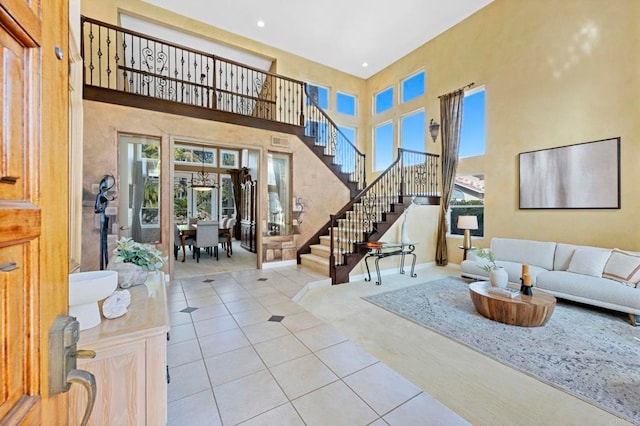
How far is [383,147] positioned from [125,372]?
828 centimetres

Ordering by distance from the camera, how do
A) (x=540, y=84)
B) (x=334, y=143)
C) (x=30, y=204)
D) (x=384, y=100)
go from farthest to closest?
(x=384, y=100)
(x=334, y=143)
(x=540, y=84)
(x=30, y=204)

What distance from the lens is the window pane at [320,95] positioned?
8.00m

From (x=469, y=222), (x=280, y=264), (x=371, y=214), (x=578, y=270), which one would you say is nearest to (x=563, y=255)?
(x=578, y=270)

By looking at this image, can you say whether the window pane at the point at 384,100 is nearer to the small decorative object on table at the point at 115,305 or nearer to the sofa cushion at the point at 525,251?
Result: the sofa cushion at the point at 525,251

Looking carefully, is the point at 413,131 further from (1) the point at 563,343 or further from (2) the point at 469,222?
(1) the point at 563,343

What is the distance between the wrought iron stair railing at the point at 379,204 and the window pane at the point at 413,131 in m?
0.77

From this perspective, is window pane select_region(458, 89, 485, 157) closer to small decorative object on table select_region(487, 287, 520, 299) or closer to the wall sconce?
the wall sconce

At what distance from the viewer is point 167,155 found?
466 centimetres

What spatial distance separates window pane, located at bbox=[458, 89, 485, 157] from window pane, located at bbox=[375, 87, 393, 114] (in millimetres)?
2535

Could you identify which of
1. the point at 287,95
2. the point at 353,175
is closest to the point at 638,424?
the point at 353,175

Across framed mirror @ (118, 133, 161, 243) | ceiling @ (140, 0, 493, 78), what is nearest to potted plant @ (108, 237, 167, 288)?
framed mirror @ (118, 133, 161, 243)

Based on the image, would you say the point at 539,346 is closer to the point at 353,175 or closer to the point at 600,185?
the point at 600,185

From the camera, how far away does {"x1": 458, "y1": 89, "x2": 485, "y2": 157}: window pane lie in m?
5.73

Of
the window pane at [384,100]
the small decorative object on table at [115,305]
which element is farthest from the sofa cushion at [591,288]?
the window pane at [384,100]
